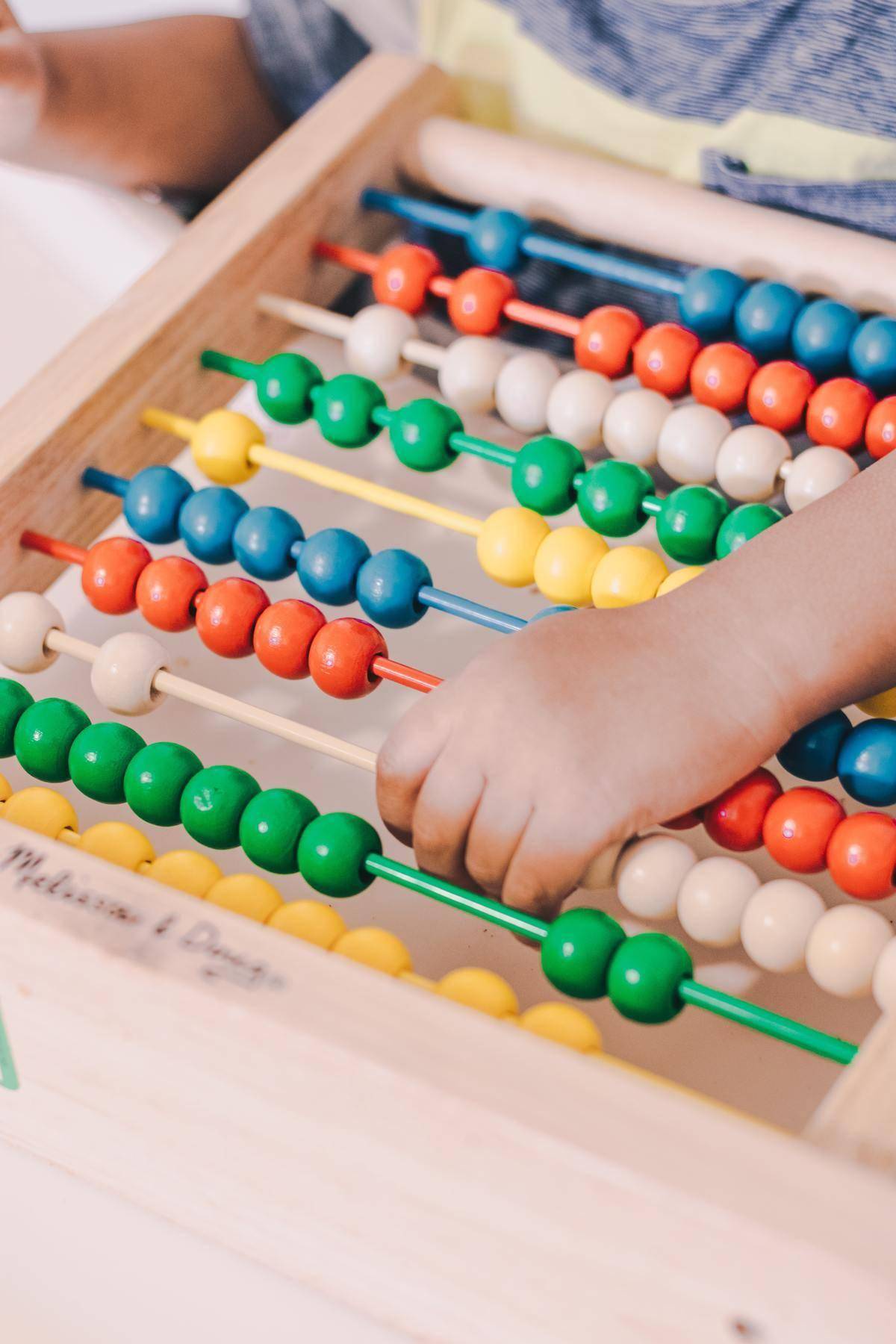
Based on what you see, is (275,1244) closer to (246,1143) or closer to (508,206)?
(246,1143)

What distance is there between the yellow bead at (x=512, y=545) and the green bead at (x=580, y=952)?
20 cm

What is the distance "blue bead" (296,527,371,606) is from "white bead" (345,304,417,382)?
0.18 m

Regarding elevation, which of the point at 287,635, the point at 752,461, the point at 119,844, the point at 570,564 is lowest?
the point at 119,844

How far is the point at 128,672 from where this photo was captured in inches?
24.5

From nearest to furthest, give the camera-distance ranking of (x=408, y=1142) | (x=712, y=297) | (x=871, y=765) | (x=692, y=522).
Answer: (x=408, y=1142) → (x=871, y=765) → (x=692, y=522) → (x=712, y=297)

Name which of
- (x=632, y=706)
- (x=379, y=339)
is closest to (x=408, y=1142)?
(x=632, y=706)

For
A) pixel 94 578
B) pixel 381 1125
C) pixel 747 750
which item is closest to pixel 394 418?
pixel 94 578

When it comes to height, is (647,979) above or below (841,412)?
below

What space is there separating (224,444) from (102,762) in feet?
0.70

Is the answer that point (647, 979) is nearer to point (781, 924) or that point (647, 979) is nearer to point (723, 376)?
point (781, 924)

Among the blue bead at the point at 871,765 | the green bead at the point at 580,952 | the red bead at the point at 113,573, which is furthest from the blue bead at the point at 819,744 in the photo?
the red bead at the point at 113,573

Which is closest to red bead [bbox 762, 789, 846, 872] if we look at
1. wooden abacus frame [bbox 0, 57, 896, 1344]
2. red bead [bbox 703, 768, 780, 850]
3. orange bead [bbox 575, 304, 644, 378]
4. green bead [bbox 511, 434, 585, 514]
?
red bead [bbox 703, 768, 780, 850]

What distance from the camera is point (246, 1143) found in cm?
49

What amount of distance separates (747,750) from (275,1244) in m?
0.26
